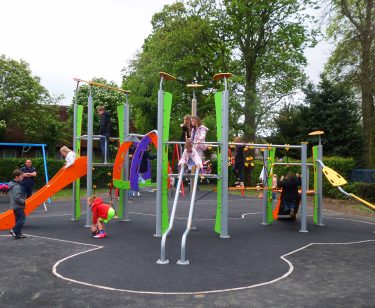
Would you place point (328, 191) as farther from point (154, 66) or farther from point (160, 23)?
point (160, 23)

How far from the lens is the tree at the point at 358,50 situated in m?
21.8

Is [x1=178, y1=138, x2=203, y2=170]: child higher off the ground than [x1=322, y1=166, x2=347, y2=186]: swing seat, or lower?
higher

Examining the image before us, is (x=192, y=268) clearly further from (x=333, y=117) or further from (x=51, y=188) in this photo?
(x=333, y=117)

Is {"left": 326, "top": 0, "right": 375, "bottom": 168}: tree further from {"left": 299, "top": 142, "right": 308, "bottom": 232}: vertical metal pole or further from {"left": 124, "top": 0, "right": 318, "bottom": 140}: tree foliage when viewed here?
{"left": 299, "top": 142, "right": 308, "bottom": 232}: vertical metal pole

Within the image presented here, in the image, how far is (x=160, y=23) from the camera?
32938 millimetres

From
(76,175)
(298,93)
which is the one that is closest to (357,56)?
(298,93)

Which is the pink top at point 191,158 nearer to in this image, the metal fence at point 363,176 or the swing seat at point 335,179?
the swing seat at point 335,179

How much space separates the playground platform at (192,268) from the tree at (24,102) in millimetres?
21738

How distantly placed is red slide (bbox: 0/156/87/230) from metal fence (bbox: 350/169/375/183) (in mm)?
14778

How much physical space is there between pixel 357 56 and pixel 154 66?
13.0 meters

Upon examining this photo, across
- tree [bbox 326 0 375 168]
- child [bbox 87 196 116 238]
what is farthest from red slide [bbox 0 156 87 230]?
tree [bbox 326 0 375 168]

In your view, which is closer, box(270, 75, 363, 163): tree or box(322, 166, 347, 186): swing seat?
box(322, 166, 347, 186): swing seat

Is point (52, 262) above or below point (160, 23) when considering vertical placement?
below

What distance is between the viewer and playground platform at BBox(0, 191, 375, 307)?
5.08 meters
